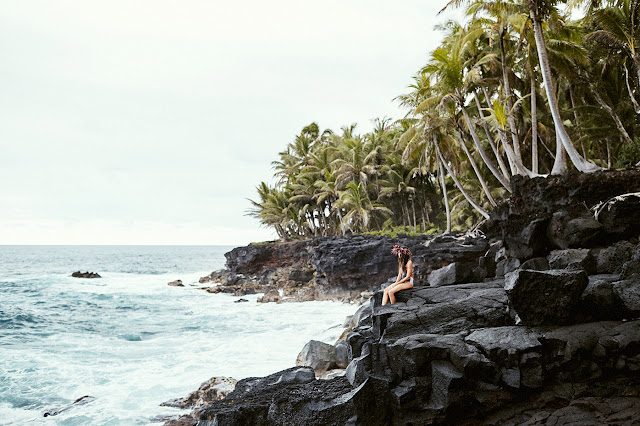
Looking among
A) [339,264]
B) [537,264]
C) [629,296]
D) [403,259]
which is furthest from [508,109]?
[339,264]

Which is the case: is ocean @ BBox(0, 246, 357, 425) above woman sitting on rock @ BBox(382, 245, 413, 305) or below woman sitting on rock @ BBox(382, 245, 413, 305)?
below

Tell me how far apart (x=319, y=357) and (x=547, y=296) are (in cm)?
525

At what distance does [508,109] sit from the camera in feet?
46.2

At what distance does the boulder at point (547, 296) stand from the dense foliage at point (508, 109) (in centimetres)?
733

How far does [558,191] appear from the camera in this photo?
1077 cm

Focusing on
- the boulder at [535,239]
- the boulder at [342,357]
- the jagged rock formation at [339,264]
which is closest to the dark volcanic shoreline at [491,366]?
the boulder at [342,357]

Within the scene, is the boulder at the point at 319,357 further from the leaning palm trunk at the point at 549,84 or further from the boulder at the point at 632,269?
the leaning palm trunk at the point at 549,84

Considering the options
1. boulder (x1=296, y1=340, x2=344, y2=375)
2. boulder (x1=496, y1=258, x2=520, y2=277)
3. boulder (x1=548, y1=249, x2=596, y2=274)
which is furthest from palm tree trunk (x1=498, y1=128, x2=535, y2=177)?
boulder (x1=296, y1=340, x2=344, y2=375)

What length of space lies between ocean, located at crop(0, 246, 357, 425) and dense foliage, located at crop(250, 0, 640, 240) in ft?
31.1

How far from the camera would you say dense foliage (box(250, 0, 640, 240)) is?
12.8 meters

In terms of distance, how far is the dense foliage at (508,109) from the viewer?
42.1 ft

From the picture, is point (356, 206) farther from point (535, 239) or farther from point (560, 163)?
point (535, 239)

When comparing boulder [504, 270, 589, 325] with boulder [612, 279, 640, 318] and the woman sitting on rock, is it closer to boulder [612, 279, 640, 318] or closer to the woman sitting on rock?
boulder [612, 279, 640, 318]

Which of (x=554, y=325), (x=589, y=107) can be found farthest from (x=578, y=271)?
(x=589, y=107)
